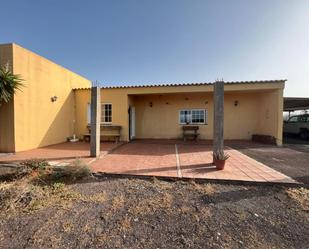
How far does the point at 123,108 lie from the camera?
428 inches

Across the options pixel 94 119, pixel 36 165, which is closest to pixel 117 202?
pixel 36 165

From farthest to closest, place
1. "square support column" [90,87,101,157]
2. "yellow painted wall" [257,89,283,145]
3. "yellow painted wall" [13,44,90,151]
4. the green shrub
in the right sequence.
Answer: "yellow painted wall" [257,89,283,145], "yellow painted wall" [13,44,90,151], "square support column" [90,87,101,157], the green shrub

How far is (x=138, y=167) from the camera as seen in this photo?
566 centimetres

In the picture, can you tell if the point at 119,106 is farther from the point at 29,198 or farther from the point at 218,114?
the point at 29,198

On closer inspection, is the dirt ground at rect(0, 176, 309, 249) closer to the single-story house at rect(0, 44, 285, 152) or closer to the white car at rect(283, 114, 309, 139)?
the single-story house at rect(0, 44, 285, 152)

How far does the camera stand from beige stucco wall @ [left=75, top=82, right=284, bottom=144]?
1009cm

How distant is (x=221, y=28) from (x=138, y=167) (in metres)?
7.50

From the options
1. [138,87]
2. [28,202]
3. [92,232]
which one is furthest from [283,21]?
[28,202]

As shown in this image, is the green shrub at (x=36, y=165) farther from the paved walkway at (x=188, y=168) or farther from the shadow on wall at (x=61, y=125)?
the shadow on wall at (x=61, y=125)

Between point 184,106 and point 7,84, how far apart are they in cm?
923

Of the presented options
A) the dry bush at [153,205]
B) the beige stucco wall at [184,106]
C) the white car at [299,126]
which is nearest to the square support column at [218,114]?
the dry bush at [153,205]

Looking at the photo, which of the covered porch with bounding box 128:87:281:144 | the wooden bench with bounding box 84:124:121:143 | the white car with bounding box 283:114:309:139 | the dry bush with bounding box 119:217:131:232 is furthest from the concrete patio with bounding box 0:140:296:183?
the white car with bounding box 283:114:309:139

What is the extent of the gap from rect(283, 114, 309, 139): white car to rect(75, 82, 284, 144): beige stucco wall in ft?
18.3

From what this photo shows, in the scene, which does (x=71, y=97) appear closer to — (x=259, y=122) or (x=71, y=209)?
(x=71, y=209)
